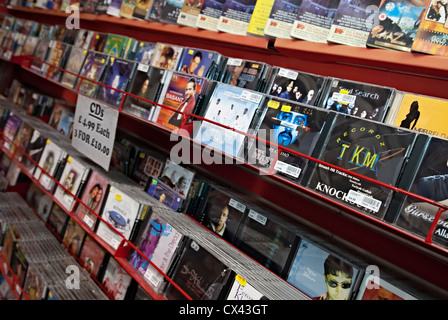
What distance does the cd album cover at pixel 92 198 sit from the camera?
91.0 inches

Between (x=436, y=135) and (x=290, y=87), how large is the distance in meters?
0.64

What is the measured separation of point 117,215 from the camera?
2.16 m

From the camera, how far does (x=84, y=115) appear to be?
2525 mm

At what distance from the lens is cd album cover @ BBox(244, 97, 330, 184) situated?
1.47 metres

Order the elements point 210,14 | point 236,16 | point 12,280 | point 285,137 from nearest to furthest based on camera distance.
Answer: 1. point 285,137
2. point 236,16
3. point 210,14
4. point 12,280

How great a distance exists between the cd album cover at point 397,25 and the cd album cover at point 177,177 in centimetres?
105

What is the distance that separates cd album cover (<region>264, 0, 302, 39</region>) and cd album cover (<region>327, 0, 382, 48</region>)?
26 centimetres

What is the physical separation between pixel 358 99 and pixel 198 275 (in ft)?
3.08

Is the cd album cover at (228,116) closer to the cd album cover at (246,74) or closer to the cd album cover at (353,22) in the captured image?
the cd album cover at (246,74)

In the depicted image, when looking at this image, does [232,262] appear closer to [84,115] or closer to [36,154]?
[84,115]

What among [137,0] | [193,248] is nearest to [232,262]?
[193,248]

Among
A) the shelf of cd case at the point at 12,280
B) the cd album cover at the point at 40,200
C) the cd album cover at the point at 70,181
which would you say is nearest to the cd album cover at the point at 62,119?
the cd album cover at the point at 40,200

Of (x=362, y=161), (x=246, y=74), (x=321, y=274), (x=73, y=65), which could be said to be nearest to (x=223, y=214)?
(x=321, y=274)

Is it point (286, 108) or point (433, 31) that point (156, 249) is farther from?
point (433, 31)
